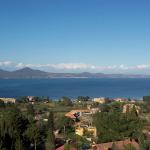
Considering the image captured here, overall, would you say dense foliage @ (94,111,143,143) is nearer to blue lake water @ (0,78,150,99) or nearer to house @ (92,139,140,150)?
house @ (92,139,140,150)

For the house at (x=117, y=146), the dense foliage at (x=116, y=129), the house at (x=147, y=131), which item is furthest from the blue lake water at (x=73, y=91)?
the house at (x=117, y=146)

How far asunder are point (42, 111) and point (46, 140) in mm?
25460

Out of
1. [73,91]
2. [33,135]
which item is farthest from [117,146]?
[73,91]

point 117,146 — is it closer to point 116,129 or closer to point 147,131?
point 116,129

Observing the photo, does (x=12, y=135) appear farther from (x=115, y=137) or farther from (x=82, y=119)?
(x=82, y=119)

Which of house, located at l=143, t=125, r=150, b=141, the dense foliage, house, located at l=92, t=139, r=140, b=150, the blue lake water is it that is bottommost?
the blue lake water

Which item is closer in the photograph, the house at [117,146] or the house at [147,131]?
the house at [117,146]

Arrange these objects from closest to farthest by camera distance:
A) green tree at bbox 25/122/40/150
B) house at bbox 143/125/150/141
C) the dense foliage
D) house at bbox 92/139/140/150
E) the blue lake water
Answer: house at bbox 92/139/140/150 < green tree at bbox 25/122/40/150 < the dense foliage < house at bbox 143/125/150/141 < the blue lake water

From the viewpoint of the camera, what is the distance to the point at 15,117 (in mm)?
23359

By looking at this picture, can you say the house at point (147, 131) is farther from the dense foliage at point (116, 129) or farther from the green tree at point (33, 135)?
the green tree at point (33, 135)

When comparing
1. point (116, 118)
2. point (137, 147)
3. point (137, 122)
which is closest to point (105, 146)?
point (137, 147)

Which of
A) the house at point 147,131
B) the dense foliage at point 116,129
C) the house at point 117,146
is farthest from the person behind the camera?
the house at point 147,131

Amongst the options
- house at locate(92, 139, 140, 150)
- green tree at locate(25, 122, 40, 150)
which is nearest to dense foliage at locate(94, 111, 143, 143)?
house at locate(92, 139, 140, 150)

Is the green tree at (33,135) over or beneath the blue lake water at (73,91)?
over
